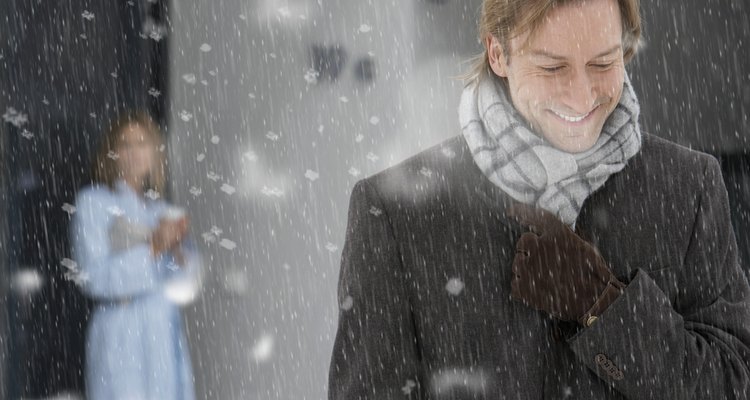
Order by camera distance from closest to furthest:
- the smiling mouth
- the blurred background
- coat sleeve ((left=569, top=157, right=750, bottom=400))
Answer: coat sleeve ((left=569, top=157, right=750, bottom=400)) < the smiling mouth < the blurred background

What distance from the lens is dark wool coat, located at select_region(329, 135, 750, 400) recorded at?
3.26 feet

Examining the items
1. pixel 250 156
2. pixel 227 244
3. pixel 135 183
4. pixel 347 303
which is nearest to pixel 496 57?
pixel 347 303

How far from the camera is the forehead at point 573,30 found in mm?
1002

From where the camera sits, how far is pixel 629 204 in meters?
1.05

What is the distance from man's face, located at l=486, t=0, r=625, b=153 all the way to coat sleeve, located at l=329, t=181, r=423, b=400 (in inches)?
9.8

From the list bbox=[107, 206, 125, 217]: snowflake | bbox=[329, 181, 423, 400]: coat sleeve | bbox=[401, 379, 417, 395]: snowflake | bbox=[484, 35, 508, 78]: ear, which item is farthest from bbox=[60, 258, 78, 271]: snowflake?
bbox=[484, 35, 508, 78]: ear

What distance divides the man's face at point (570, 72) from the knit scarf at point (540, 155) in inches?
0.7

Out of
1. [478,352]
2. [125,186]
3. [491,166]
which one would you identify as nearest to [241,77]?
[125,186]

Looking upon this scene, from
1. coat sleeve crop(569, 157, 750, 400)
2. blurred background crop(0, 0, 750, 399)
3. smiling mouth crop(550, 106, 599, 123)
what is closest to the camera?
coat sleeve crop(569, 157, 750, 400)

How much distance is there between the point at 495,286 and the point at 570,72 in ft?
0.98

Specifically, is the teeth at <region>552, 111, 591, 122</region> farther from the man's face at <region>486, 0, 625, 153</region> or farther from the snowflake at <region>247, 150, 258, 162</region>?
the snowflake at <region>247, 150, 258, 162</region>

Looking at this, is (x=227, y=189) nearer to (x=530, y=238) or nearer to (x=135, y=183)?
(x=135, y=183)

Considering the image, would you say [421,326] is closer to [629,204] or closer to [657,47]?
[629,204]

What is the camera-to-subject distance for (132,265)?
1.58m
